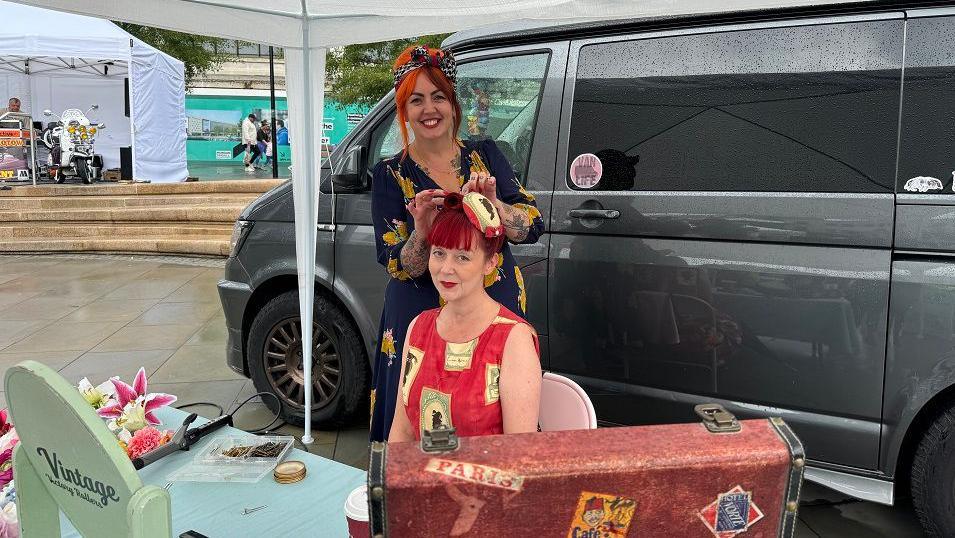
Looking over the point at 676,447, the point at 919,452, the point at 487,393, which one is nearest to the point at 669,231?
the point at 919,452

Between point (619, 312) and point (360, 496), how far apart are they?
1738 millimetres

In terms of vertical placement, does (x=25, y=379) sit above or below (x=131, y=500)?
above

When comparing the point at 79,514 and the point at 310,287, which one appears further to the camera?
the point at 310,287

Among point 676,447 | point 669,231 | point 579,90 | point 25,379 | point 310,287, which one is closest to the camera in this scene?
point 676,447

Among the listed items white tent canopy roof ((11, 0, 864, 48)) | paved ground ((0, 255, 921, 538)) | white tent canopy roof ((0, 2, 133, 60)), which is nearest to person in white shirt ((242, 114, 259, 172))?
white tent canopy roof ((0, 2, 133, 60))

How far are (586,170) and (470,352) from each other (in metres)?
1.58

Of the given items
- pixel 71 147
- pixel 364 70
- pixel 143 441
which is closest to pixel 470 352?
pixel 143 441

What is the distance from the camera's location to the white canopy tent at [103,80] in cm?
1252

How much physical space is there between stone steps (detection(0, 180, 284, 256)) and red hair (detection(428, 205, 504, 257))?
9.59m

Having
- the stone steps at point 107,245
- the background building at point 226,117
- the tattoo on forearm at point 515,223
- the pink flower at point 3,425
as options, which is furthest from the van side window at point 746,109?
the background building at point 226,117

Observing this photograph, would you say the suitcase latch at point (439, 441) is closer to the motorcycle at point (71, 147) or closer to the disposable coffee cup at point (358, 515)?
the disposable coffee cup at point (358, 515)

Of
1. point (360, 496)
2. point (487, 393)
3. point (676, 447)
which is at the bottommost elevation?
point (360, 496)

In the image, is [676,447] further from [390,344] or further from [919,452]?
[919,452]

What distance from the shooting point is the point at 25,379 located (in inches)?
46.7
